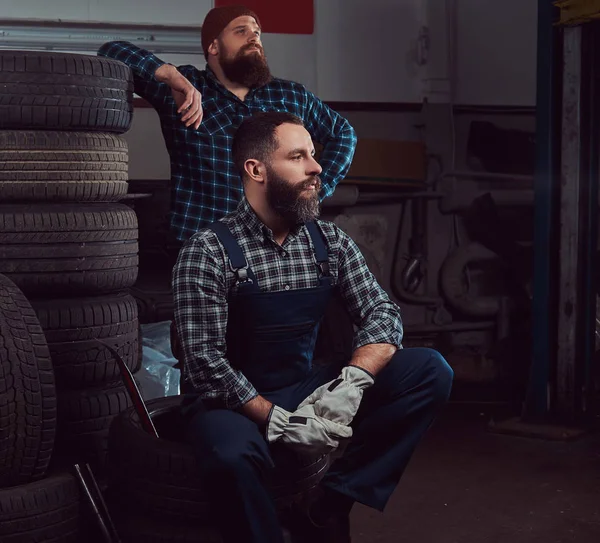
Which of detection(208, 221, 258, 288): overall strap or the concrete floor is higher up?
detection(208, 221, 258, 288): overall strap

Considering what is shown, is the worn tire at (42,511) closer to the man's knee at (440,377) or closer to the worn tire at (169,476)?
the worn tire at (169,476)

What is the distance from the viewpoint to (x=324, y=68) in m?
5.36

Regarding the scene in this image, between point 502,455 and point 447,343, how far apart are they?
1.51m

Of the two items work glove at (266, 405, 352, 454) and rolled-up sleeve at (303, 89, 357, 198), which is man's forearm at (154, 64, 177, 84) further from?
work glove at (266, 405, 352, 454)

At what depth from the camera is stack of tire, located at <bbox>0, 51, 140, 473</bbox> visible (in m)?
3.18

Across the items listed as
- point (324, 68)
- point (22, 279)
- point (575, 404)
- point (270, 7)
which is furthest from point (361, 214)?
point (22, 279)

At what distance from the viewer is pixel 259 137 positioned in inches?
110

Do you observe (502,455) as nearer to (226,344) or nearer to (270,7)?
(226,344)

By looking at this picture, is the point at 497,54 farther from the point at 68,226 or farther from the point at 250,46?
the point at 68,226

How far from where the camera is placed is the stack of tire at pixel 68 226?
3184 millimetres

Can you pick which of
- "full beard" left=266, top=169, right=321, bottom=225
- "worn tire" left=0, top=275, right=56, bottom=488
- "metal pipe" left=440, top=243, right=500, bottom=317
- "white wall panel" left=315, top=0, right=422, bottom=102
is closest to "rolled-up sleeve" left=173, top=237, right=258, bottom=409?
"full beard" left=266, top=169, right=321, bottom=225

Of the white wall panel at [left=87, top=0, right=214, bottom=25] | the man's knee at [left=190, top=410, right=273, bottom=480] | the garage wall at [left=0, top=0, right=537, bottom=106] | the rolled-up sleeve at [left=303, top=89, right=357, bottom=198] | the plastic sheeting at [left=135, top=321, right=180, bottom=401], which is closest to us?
the man's knee at [left=190, top=410, right=273, bottom=480]

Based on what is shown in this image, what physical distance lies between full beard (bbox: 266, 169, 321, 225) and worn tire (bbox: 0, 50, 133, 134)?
0.82m

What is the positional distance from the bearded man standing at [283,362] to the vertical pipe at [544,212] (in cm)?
200
